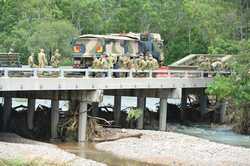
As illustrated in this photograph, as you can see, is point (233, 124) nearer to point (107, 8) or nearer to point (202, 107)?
point (202, 107)

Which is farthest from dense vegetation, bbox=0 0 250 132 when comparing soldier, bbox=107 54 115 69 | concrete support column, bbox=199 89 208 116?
soldier, bbox=107 54 115 69

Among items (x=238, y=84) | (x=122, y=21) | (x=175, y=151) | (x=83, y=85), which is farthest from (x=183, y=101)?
(x=122, y=21)

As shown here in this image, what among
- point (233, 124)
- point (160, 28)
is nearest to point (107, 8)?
point (160, 28)

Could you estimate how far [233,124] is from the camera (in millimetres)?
43125

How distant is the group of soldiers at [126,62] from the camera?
35000 mm

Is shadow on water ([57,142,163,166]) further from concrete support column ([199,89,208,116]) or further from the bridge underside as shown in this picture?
concrete support column ([199,89,208,116])

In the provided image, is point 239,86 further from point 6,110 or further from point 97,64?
point 6,110

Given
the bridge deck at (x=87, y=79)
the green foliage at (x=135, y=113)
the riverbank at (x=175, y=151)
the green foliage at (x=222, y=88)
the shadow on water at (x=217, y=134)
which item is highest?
the bridge deck at (x=87, y=79)

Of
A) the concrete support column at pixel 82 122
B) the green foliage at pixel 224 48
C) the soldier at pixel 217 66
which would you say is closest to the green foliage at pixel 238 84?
the soldier at pixel 217 66

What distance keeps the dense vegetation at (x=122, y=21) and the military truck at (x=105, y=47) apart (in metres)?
15.8

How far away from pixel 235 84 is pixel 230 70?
533 centimetres

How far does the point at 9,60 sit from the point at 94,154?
20.2 ft

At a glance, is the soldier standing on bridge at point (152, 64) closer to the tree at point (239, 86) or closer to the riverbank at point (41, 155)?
the tree at point (239, 86)

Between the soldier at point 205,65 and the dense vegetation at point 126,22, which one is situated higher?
the dense vegetation at point 126,22
